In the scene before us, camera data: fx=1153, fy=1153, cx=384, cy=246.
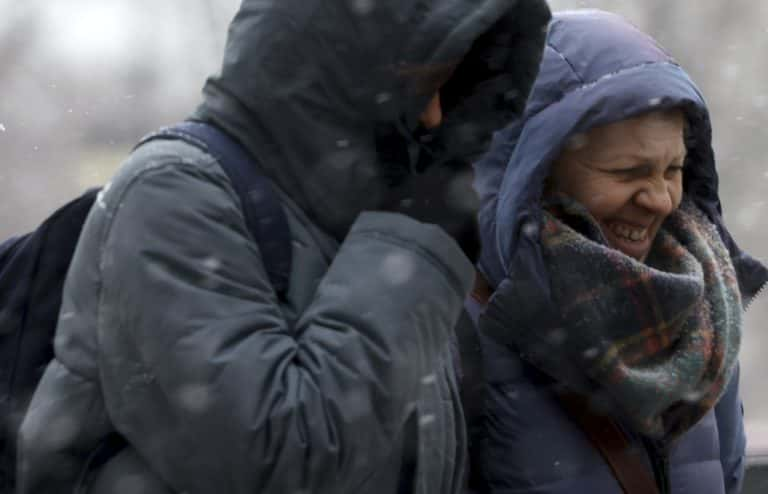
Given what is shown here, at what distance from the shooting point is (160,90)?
5.18 m

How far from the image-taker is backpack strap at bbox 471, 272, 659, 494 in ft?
8.17

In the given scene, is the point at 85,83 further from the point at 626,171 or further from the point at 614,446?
the point at 614,446

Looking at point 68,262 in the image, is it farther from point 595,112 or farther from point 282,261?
point 595,112

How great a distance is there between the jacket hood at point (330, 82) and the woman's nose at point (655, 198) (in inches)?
36.7

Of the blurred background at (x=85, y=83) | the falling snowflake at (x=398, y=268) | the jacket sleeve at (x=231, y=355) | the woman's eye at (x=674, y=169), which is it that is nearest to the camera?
the jacket sleeve at (x=231, y=355)

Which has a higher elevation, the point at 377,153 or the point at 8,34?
the point at 377,153

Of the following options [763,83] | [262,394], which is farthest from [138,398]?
[763,83]

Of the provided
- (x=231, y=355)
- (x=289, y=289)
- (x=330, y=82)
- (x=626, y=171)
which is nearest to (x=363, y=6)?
(x=330, y=82)

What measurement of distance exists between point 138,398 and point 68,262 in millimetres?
319

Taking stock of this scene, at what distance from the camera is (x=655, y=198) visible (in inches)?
102

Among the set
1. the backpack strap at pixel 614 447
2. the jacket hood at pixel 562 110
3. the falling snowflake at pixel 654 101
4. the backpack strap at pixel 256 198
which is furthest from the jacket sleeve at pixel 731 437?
the backpack strap at pixel 256 198

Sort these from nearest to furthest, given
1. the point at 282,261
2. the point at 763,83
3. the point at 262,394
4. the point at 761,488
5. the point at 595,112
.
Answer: the point at 262,394
the point at 282,261
the point at 595,112
the point at 761,488
the point at 763,83

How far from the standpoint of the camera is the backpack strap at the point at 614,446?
2.49m

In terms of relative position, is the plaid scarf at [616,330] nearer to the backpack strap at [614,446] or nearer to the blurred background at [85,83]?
the backpack strap at [614,446]
